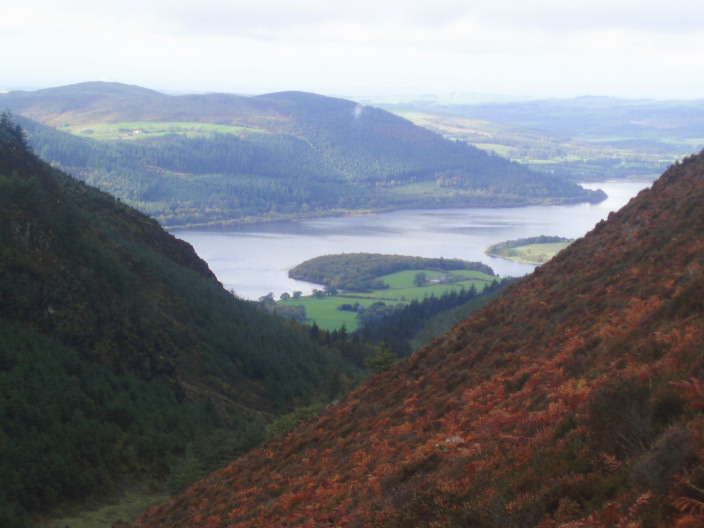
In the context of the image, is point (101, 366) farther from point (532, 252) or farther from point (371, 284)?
point (532, 252)

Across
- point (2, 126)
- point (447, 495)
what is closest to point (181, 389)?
point (447, 495)

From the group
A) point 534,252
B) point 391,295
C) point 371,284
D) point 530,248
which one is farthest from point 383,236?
point 391,295

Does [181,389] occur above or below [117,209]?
below

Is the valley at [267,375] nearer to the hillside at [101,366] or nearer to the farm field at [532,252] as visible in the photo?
the hillside at [101,366]

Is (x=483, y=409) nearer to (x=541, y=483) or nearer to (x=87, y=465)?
(x=541, y=483)

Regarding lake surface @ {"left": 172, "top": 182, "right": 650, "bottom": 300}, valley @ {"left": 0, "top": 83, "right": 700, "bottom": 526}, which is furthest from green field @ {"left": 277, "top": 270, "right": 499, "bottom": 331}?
valley @ {"left": 0, "top": 83, "right": 700, "bottom": 526}

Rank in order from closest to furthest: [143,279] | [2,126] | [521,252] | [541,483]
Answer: [541,483] → [143,279] → [2,126] → [521,252]

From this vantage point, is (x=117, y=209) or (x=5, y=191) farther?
(x=117, y=209)
